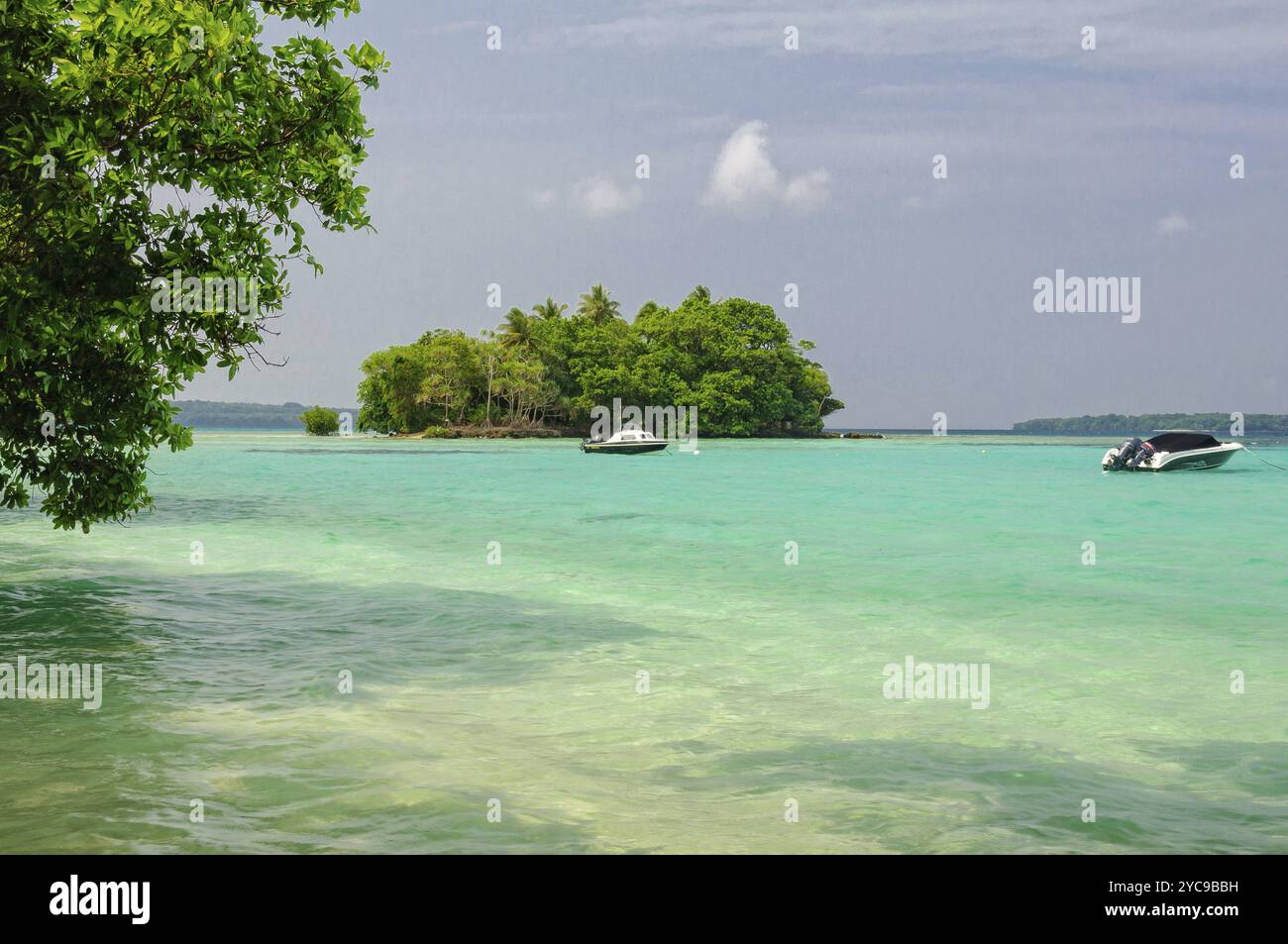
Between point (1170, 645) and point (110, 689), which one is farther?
point (1170, 645)

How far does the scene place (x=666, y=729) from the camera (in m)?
8.02

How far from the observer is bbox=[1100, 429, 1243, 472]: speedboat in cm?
5156

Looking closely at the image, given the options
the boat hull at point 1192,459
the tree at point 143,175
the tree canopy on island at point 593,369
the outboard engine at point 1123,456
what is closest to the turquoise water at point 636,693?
the tree at point 143,175

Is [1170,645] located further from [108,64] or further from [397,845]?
[108,64]

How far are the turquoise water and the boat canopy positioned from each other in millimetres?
30513

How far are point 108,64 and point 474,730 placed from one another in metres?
5.24

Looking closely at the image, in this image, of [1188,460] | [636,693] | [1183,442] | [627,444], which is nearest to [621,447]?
[627,444]

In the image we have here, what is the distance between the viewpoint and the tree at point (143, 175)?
25.1 feet

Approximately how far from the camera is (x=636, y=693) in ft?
30.3

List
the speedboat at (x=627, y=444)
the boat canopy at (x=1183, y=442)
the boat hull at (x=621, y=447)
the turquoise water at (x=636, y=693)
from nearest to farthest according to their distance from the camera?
the turquoise water at (x=636, y=693) < the boat canopy at (x=1183, y=442) < the boat hull at (x=621, y=447) < the speedboat at (x=627, y=444)

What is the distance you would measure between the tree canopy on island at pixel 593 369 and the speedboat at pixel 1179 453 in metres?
56.8

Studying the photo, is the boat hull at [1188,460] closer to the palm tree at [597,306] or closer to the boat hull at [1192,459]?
the boat hull at [1192,459]

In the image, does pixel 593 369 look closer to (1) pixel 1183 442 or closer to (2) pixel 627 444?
(2) pixel 627 444

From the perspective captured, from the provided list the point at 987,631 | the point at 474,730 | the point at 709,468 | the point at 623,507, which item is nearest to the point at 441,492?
the point at 623,507
